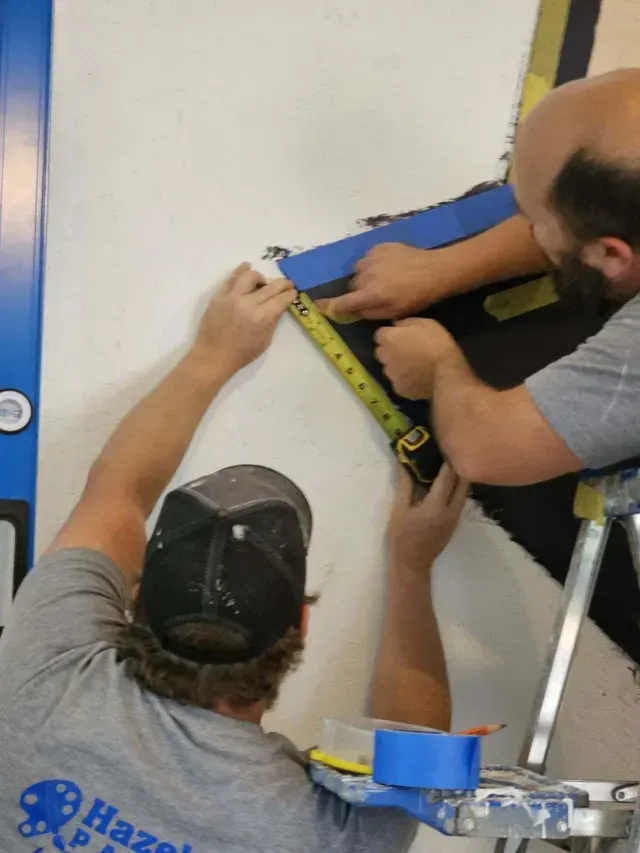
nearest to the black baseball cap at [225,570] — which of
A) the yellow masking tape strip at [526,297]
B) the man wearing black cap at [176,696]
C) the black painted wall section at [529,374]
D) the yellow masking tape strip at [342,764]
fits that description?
the man wearing black cap at [176,696]

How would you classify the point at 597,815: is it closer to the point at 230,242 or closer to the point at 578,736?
the point at 578,736

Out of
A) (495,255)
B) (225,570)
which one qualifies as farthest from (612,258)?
(225,570)

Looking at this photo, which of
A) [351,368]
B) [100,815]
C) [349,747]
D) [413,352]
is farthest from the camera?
[351,368]

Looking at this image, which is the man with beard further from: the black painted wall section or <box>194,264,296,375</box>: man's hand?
<box>194,264,296,375</box>: man's hand

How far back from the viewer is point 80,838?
93 centimetres

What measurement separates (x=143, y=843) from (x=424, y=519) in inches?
27.4

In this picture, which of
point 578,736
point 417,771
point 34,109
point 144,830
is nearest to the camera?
point 417,771

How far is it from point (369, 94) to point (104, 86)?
476 mm

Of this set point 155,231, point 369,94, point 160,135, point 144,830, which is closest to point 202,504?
point 144,830

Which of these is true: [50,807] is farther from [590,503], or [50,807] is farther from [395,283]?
[395,283]

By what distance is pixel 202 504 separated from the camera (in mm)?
988

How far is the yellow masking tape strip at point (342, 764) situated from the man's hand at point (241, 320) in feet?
2.20

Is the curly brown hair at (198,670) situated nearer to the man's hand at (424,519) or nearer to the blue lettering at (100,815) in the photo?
the blue lettering at (100,815)

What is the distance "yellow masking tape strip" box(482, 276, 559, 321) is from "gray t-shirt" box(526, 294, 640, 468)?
0.42 m
